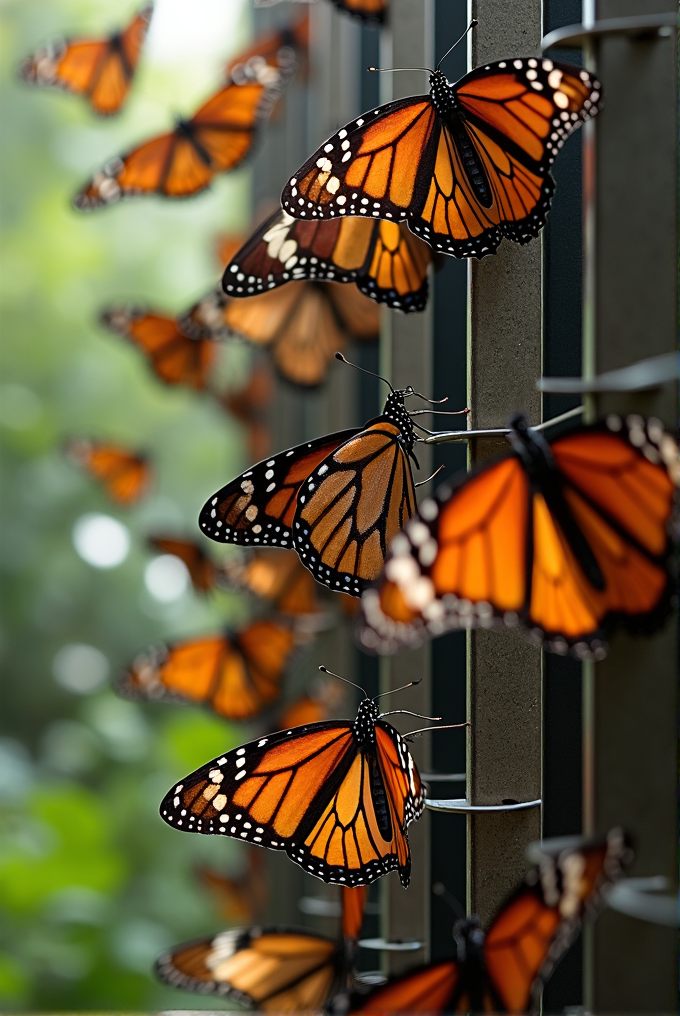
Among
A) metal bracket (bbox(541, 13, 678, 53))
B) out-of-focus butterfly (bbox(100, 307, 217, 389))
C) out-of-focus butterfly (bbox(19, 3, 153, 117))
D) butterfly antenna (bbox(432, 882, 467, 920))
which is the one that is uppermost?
out-of-focus butterfly (bbox(19, 3, 153, 117))

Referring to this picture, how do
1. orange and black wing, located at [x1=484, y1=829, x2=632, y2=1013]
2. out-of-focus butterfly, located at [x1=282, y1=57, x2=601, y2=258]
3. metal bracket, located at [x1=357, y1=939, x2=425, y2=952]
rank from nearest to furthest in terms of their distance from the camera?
orange and black wing, located at [x1=484, y1=829, x2=632, y2=1013] < out-of-focus butterfly, located at [x1=282, y1=57, x2=601, y2=258] < metal bracket, located at [x1=357, y1=939, x2=425, y2=952]

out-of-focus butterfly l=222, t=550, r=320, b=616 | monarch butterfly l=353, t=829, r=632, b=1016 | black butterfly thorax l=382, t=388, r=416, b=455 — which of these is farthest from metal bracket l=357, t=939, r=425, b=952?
out-of-focus butterfly l=222, t=550, r=320, b=616

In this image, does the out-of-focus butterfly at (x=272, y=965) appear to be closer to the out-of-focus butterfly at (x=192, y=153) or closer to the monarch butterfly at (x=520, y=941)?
the monarch butterfly at (x=520, y=941)

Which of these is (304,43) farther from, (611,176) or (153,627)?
(153,627)

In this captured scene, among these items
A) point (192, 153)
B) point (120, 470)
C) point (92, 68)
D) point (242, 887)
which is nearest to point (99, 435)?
point (120, 470)

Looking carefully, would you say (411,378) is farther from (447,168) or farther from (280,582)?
(280,582)

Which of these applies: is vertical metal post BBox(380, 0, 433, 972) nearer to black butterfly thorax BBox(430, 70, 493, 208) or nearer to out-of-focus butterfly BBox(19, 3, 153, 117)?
black butterfly thorax BBox(430, 70, 493, 208)

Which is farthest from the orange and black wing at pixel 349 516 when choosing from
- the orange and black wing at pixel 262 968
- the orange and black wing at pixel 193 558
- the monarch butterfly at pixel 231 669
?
the orange and black wing at pixel 193 558

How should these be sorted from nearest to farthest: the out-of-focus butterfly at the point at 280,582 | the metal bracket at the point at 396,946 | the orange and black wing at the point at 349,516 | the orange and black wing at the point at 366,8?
the orange and black wing at the point at 349,516 → the metal bracket at the point at 396,946 → the orange and black wing at the point at 366,8 → the out-of-focus butterfly at the point at 280,582
